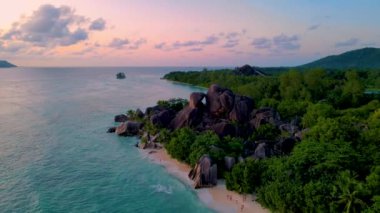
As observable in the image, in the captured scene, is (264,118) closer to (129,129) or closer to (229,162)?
(229,162)

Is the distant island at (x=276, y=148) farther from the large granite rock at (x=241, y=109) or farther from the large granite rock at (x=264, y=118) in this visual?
the large granite rock at (x=241, y=109)

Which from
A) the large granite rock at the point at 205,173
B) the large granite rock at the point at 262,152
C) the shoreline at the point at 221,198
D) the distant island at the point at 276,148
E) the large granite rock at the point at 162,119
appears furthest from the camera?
the large granite rock at the point at 162,119

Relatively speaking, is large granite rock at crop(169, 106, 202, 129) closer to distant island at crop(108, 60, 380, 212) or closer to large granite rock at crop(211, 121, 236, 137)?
distant island at crop(108, 60, 380, 212)

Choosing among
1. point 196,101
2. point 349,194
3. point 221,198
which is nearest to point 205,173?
point 221,198

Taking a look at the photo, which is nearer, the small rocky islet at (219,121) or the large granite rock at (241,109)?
the small rocky islet at (219,121)

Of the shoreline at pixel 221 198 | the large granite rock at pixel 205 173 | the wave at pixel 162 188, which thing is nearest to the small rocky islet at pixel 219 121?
the large granite rock at pixel 205 173

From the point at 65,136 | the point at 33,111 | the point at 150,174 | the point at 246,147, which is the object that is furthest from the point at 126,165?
the point at 33,111
